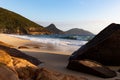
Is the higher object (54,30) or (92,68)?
(92,68)

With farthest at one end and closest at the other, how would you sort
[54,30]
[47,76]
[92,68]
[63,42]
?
[54,30], [63,42], [92,68], [47,76]

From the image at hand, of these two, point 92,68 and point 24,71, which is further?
point 92,68

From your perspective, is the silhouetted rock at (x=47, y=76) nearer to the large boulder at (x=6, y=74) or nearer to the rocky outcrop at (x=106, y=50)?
the large boulder at (x=6, y=74)

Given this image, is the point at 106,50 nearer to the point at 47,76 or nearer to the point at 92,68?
the point at 92,68

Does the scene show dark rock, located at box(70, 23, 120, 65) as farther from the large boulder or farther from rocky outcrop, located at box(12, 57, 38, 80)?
the large boulder

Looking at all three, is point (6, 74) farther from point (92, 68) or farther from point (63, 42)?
point (63, 42)

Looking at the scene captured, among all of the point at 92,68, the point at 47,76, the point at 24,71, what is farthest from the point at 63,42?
the point at 47,76

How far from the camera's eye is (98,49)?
862 centimetres

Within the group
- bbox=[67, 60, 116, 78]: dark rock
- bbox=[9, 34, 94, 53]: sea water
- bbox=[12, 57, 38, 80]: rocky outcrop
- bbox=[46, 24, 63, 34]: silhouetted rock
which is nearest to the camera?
bbox=[12, 57, 38, 80]: rocky outcrop

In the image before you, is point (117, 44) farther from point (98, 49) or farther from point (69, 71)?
point (69, 71)

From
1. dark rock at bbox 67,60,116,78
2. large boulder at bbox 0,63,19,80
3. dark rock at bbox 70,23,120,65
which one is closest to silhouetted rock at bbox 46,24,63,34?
dark rock at bbox 70,23,120,65

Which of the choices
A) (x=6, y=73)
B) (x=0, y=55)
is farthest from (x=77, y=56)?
(x=6, y=73)

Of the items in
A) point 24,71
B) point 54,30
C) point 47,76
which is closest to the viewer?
point 47,76

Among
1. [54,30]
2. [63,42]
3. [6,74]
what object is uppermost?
[6,74]
